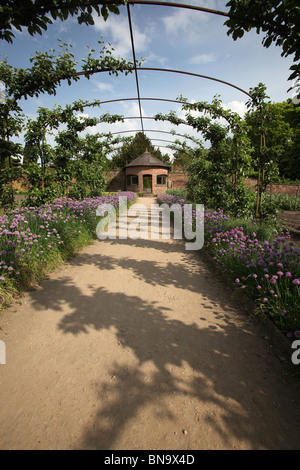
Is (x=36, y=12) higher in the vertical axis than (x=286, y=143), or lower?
higher

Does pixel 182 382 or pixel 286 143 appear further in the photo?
pixel 286 143

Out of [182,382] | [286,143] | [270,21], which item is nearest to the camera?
[182,382]

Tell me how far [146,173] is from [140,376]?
85.1 ft

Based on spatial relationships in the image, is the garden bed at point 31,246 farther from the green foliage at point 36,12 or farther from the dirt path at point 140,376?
the green foliage at point 36,12

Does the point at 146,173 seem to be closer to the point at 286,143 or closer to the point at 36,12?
the point at 286,143

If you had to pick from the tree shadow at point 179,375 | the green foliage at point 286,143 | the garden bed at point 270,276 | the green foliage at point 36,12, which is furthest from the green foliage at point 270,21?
the tree shadow at point 179,375

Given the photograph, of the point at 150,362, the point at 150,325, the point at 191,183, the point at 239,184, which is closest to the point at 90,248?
the point at 150,325

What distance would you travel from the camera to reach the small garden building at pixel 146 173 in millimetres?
26016

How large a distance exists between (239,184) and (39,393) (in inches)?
278

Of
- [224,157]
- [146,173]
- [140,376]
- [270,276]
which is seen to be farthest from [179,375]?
[146,173]

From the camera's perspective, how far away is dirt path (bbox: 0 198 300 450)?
151 centimetres

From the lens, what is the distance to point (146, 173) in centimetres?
2616

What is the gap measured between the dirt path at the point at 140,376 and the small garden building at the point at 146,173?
79.3 ft

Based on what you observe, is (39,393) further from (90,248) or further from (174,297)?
(90,248)
